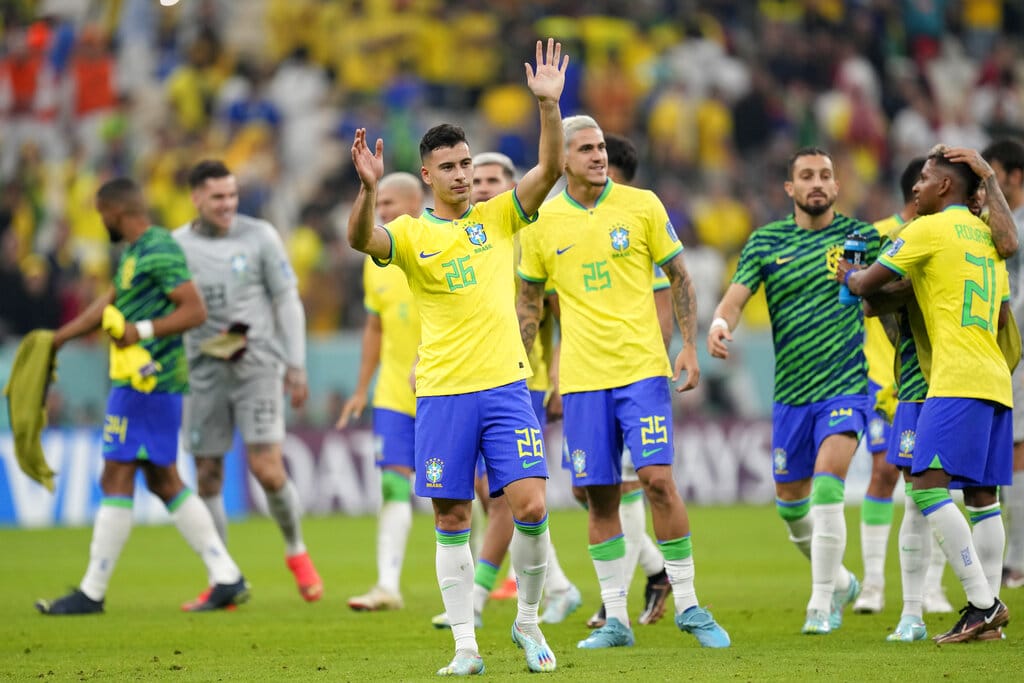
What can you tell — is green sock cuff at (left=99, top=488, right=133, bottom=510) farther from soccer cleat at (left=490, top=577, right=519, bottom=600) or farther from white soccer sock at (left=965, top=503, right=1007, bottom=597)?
white soccer sock at (left=965, top=503, right=1007, bottom=597)

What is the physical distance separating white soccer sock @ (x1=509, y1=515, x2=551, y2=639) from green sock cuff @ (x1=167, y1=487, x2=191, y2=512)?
13.0 feet

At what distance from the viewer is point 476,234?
7.74m

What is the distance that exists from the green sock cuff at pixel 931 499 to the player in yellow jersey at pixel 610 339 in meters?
1.27

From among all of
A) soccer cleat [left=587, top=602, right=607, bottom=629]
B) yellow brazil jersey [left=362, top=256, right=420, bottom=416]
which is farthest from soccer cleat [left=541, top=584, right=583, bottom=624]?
yellow brazil jersey [left=362, top=256, right=420, bottom=416]

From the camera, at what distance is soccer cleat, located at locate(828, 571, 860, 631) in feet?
30.3

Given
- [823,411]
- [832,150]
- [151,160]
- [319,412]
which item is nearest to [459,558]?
[823,411]

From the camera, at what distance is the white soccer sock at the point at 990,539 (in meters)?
8.34

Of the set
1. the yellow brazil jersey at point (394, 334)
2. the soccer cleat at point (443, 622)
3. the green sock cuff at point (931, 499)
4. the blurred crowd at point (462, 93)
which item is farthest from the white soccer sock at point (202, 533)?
the blurred crowd at point (462, 93)

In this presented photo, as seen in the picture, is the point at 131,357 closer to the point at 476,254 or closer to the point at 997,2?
the point at 476,254

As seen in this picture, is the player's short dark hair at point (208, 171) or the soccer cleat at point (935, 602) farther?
the player's short dark hair at point (208, 171)

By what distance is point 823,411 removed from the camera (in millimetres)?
9227

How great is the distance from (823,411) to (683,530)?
1.27 meters

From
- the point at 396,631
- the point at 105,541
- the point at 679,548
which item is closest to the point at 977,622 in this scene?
the point at 679,548

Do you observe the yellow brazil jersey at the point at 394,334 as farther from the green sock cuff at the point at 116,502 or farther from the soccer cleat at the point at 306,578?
the green sock cuff at the point at 116,502
